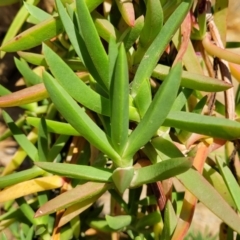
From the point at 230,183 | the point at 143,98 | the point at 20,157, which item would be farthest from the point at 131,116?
the point at 20,157

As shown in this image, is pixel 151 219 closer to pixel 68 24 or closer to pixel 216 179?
pixel 216 179

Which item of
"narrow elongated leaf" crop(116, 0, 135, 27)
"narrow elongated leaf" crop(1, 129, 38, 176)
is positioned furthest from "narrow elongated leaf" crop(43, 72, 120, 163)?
"narrow elongated leaf" crop(1, 129, 38, 176)

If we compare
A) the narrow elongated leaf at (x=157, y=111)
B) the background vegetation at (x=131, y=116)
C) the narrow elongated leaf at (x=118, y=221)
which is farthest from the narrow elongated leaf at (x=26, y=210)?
the narrow elongated leaf at (x=157, y=111)

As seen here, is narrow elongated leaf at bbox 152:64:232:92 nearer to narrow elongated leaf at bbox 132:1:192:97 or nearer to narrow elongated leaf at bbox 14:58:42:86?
narrow elongated leaf at bbox 132:1:192:97

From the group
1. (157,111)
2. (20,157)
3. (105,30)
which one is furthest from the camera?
(20,157)

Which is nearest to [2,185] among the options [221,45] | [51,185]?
[51,185]

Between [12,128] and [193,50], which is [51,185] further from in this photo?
[193,50]

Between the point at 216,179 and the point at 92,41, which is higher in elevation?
the point at 92,41
